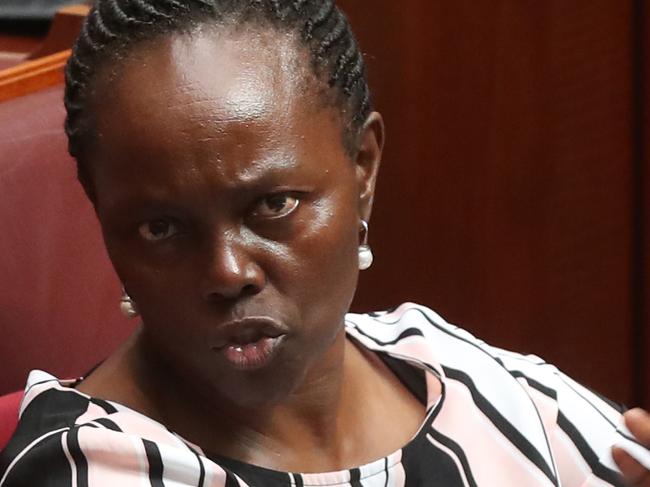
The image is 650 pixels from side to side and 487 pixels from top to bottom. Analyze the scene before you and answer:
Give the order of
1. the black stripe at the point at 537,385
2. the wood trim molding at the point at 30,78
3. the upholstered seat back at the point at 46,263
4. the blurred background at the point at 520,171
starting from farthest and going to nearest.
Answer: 1. the blurred background at the point at 520,171
2. the wood trim molding at the point at 30,78
3. the upholstered seat back at the point at 46,263
4. the black stripe at the point at 537,385

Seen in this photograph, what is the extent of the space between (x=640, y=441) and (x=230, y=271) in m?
0.32

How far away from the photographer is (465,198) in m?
1.62

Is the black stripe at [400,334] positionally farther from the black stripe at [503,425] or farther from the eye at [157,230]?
the eye at [157,230]

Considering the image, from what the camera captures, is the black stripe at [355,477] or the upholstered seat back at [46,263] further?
the upholstered seat back at [46,263]

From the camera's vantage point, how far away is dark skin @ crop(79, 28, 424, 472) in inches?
24.3

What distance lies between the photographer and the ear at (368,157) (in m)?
0.72

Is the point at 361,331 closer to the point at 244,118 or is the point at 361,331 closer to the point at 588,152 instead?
the point at 244,118

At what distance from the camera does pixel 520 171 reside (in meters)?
1.58

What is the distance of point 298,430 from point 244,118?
239 millimetres

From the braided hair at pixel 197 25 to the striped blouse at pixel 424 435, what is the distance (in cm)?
15

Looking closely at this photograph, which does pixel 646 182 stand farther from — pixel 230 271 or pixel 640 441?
pixel 230 271

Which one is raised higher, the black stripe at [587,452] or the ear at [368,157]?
the ear at [368,157]

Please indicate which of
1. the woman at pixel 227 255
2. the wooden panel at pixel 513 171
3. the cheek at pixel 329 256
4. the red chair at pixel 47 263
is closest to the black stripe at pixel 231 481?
the woman at pixel 227 255

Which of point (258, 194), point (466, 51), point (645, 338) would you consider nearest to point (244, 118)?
point (258, 194)
